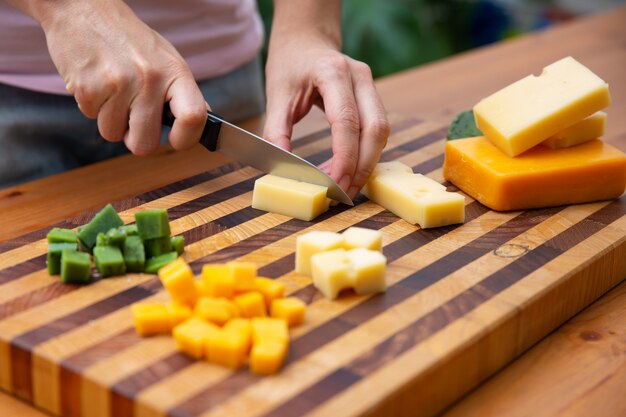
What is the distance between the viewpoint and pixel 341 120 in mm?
1938

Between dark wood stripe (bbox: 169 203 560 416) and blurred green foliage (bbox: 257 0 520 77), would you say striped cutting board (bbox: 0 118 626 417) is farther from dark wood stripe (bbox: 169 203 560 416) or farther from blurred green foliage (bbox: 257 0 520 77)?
blurred green foliage (bbox: 257 0 520 77)

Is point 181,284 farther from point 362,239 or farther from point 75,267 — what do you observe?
point 362,239

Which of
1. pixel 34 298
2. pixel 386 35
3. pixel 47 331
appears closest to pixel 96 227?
pixel 34 298

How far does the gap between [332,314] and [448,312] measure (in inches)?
8.0

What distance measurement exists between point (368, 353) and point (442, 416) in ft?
→ 0.56

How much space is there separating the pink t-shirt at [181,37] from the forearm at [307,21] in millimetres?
211

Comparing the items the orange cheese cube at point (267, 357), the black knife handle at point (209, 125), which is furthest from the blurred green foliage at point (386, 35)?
the orange cheese cube at point (267, 357)

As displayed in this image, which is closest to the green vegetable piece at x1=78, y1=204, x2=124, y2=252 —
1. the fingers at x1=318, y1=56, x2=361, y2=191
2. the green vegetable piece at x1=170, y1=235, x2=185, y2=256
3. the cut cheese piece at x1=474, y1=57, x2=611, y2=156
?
the green vegetable piece at x1=170, y1=235, x2=185, y2=256

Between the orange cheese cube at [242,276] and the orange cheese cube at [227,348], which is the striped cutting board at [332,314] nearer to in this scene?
the orange cheese cube at [227,348]

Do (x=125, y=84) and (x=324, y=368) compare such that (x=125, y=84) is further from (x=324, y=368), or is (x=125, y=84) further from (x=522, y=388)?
(x=522, y=388)

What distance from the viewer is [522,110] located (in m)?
1.95

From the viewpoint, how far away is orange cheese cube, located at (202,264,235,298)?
4.58 ft

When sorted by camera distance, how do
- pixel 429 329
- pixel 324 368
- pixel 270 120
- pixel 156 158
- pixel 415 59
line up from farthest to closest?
pixel 415 59, pixel 156 158, pixel 270 120, pixel 429 329, pixel 324 368

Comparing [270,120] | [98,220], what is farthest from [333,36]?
[98,220]
